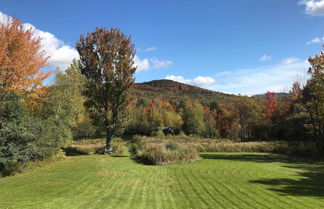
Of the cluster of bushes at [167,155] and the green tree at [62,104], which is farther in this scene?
the green tree at [62,104]

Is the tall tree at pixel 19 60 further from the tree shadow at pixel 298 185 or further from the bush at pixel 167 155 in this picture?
the tree shadow at pixel 298 185

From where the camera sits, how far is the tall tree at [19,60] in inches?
586

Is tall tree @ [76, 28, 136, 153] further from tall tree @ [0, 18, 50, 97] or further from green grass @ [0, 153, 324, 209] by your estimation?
green grass @ [0, 153, 324, 209]

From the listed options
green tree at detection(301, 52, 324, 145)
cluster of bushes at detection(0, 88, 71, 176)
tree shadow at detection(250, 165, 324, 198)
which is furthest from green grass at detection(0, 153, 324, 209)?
green tree at detection(301, 52, 324, 145)

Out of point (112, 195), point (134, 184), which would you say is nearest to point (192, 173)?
point (134, 184)

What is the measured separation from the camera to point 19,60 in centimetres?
1538

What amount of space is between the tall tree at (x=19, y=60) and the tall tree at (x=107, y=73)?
5.30m

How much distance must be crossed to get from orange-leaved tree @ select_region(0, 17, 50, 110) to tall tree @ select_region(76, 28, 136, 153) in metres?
5.22

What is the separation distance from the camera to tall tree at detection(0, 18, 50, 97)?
48.8ft

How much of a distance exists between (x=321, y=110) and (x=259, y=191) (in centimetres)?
1738

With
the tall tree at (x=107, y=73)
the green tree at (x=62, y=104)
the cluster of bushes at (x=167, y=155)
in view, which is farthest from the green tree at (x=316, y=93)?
the green tree at (x=62, y=104)

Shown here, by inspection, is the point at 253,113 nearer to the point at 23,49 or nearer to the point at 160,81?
the point at 23,49

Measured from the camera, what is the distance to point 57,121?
65.4 feet

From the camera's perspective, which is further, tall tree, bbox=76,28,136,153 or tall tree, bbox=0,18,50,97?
tall tree, bbox=76,28,136,153
